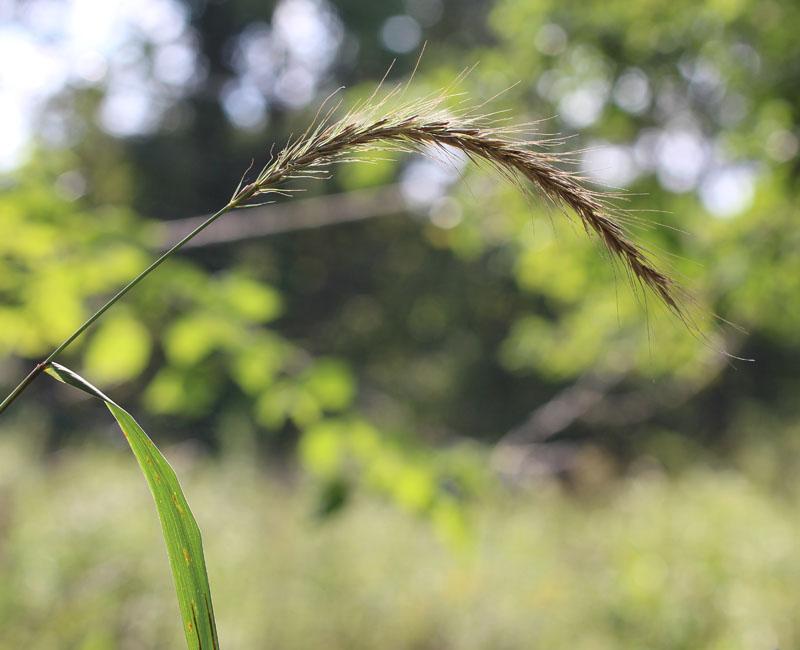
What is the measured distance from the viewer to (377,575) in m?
4.23

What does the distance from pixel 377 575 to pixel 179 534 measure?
4013mm

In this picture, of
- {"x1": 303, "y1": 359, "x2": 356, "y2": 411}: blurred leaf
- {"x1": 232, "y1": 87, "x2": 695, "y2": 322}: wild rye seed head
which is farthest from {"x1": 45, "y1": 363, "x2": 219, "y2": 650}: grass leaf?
{"x1": 303, "y1": 359, "x2": 356, "y2": 411}: blurred leaf

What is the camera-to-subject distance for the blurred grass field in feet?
11.0

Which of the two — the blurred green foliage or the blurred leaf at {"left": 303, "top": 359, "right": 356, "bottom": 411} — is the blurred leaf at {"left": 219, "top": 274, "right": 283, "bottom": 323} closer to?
the blurred green foliage

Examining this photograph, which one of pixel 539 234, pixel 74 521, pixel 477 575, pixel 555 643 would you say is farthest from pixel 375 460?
pixel 74 521

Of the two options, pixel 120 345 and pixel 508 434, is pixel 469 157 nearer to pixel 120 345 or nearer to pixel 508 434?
pixel 120 345

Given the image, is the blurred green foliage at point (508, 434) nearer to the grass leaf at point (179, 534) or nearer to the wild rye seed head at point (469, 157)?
the wild rye seed head at point (469, 157)

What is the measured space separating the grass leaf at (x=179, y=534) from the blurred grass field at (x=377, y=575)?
2289 millimetres

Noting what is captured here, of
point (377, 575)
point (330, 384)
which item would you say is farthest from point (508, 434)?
point (330, 384)

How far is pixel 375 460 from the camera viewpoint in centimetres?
162

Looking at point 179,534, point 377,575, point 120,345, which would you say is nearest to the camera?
point 179,534

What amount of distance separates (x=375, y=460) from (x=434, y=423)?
8308mm

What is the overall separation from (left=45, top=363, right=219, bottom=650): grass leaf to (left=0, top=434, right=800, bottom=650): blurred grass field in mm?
2289

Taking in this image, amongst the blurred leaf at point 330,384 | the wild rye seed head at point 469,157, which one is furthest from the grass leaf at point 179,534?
the blurred leaf at point 330,384
